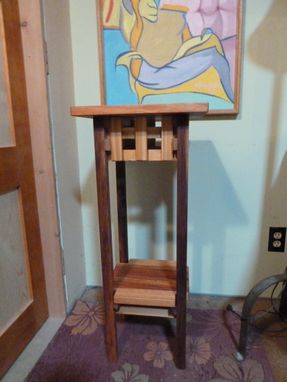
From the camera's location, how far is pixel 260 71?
1.19 metres

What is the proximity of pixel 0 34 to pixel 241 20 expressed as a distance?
942mm

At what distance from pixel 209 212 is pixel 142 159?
0.63m

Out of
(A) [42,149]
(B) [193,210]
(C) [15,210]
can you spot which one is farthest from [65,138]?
(B) [193,210]

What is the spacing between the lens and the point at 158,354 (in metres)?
1.07

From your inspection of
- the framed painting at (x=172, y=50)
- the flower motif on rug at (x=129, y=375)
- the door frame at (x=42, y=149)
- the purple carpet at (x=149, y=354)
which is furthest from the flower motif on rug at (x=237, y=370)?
the framed painting at (x=172, y=50)

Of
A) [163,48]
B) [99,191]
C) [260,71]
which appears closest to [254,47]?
[260,71]

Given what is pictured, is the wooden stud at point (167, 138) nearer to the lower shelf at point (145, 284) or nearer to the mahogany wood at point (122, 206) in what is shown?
the mahogany wood at point (122, 206)

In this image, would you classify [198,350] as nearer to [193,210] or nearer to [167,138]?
[193,210]

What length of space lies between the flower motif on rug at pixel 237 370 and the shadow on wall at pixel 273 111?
1.55ft

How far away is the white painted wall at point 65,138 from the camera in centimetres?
114

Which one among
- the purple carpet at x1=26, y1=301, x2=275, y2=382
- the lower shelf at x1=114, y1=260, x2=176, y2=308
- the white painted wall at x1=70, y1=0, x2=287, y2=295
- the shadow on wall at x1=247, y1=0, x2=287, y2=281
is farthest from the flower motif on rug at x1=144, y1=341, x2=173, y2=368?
the shadow on wall at x1=247, y1=0, x2=287, y2=281

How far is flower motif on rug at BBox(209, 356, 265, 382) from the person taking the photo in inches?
37.9

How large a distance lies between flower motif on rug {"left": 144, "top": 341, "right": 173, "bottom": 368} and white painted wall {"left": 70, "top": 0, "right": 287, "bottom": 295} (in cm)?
42

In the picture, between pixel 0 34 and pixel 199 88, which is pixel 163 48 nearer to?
pixel 199 88
